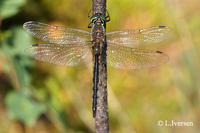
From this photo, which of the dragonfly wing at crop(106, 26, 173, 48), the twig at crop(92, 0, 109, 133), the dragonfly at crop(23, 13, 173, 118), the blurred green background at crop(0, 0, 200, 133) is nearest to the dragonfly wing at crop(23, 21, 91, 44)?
the dragonfly at crop(23, 13, 173, 118)

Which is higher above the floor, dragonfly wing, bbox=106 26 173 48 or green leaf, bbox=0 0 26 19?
green leaf, bbox=0 0 26 19

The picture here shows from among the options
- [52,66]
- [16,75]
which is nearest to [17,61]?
[16,75]

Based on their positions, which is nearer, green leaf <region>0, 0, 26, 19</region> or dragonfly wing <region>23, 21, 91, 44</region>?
dragonfly wing <region>23, 21, 91, 44</region>

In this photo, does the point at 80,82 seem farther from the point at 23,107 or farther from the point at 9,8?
the point at 9,8

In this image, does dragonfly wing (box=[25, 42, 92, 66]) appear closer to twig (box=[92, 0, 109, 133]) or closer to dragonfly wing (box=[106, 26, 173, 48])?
dragonfly wing (box=[106, 26, 173, 48])

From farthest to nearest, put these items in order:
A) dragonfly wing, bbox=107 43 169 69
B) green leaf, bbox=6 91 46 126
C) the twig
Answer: green leaf, bbox=6 91 46 126
dragonfly wing, bbox=107 43 169 69
the twig

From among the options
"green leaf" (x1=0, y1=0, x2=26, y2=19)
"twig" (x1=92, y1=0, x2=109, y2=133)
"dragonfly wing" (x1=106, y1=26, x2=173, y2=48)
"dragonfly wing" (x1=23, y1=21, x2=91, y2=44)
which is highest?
"green leaf" (x1=0, y1=0, x2=26, y2=19)

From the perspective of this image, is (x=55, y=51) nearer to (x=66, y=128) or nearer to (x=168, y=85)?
(x=66, y=128)
